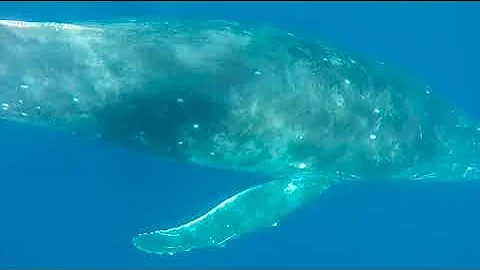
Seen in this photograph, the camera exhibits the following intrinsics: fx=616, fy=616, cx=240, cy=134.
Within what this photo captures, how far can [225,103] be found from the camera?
1144cm

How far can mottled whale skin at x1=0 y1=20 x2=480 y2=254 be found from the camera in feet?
35.2

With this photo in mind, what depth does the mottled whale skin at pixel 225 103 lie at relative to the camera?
10.7m

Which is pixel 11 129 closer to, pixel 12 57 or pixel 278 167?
pixel 12 57

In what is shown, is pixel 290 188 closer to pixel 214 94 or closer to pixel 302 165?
pixel 302 165

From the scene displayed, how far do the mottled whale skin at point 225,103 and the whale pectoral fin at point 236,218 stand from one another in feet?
0.08

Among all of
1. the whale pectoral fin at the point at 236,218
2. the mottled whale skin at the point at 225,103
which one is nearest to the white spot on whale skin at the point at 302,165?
the mottled whale skin at the point at 225,103

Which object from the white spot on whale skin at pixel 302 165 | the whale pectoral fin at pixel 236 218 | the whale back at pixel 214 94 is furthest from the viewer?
the white spot on whale skin at pixel 302 165

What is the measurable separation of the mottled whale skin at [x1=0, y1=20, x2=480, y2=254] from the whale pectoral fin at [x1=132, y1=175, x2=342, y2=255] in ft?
0.08

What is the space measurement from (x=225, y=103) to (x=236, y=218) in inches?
92.2

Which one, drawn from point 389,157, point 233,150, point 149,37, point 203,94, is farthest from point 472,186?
point 149,37

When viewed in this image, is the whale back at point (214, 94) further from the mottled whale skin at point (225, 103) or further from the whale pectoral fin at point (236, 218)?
the whale pectoral fin at point (236, 218)

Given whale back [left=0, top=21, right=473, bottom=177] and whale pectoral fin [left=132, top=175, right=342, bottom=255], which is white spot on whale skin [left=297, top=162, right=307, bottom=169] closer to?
whale back [left=0, top=21, right=473, bottom=177]

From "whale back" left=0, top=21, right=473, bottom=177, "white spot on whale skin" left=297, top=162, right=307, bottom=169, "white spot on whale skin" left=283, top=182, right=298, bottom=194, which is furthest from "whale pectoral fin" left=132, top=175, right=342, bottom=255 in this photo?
"whale back" left=0, top=21, right=473, bottom=177

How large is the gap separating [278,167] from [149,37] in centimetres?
396
